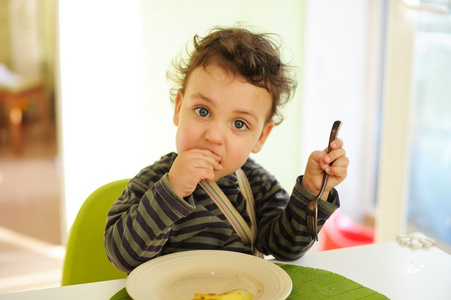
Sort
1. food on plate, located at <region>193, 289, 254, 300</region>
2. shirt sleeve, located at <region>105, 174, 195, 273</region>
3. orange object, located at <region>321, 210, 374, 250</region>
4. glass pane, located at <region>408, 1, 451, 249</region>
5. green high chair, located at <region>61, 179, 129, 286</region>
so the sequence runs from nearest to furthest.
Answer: food on plate, located at <region>193, 289, 254, 300</region> → shirt sleeve, located at <region>105, 174, 195, 273</region> → green high chair, located at <region>61, 179, 129, 286</region> → glass pane, located at <region>408, 1, 451, 249</region> → orange object, located at <region>321, 210, 374, 250</region>

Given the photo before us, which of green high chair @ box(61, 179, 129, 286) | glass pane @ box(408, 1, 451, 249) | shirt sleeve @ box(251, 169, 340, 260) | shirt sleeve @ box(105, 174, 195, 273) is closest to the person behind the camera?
shirt sleeve @ box(105, 174, 195, 273)

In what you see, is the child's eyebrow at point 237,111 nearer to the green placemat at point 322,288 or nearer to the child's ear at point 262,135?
the child's ear at point 262,135

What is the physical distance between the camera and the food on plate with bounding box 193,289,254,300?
0.69m

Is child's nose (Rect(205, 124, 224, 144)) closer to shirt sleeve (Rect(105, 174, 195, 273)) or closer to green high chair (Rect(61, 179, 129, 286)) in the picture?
shirt sleeve (Rect(105, 174, 195, 273))

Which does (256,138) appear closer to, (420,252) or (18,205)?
(420,252)

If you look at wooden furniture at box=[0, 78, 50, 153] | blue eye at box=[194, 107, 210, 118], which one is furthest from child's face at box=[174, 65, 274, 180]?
wooden furniture at box=[0, 78, 50, 153]

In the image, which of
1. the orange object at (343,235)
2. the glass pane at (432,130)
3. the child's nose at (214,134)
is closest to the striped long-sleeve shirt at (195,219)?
the child's nose at (214,134)

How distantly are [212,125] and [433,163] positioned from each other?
5.77ft

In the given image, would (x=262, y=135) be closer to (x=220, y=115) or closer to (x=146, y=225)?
(x=220, y=115)

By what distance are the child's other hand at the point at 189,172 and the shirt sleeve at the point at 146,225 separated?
1cm

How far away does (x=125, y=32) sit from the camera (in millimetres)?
1763

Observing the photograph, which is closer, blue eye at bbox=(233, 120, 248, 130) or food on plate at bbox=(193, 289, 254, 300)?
food on plate at bbox=(193, 289, 254, 300)

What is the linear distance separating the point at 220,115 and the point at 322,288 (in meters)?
0.34

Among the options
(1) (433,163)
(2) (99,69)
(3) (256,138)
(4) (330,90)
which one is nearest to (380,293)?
(3) (256,138)
